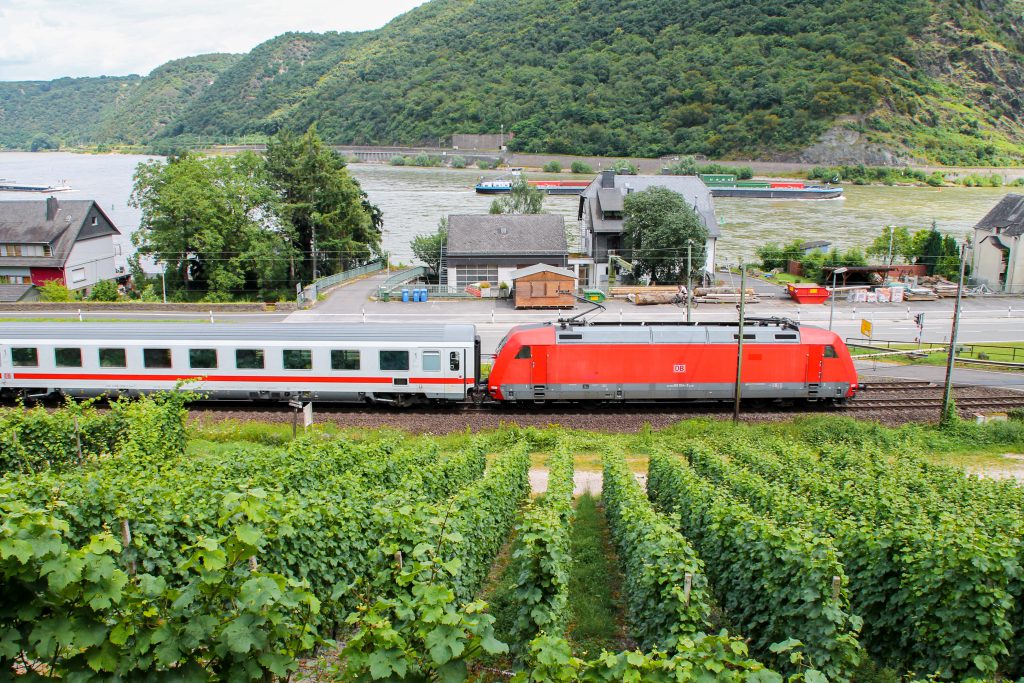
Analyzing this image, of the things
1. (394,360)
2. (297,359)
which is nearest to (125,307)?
(297,359)

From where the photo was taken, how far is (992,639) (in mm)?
10148

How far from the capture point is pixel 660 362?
29.1 meters

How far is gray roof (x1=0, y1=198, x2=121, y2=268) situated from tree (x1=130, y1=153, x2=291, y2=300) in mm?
6521

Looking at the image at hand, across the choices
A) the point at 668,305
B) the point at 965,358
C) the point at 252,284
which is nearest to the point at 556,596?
the point at 965,358

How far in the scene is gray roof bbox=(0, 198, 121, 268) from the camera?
196 feet

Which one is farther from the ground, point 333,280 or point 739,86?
point 739,86

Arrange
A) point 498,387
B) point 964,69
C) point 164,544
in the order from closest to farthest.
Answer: point 164,544 → point 498,387 → point 964,69

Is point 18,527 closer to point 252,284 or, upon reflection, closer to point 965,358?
point 965,358

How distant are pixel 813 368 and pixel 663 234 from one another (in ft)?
92.2

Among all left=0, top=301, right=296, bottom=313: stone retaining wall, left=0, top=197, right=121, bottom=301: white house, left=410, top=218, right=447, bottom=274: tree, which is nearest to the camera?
left=0, top=301, right=296, bottom=313: stone retaining wall

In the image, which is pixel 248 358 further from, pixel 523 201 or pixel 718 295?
pixel 523 201

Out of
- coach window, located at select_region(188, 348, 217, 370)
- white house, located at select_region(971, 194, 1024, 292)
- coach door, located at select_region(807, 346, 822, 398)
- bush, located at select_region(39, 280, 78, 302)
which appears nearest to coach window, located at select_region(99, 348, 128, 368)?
coach window, located at select_region(188, 348, 217, 370)

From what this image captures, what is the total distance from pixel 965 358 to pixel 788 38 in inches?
5340

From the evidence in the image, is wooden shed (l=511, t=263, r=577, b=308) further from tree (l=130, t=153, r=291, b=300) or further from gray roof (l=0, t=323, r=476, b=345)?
gray roof (l=0, t=323, r=476, b=345)
